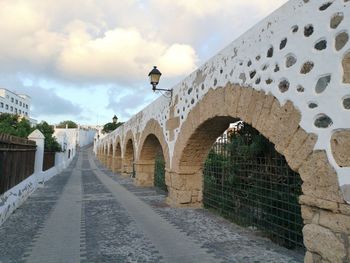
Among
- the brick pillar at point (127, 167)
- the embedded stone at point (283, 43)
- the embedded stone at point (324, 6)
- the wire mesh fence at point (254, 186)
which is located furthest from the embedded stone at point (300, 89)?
the brick pillar at point (127, 167)

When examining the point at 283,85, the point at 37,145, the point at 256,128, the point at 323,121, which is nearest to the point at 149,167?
the point at 37,145

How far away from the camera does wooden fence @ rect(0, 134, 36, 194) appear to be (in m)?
6.03

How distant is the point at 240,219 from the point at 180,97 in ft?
9.38

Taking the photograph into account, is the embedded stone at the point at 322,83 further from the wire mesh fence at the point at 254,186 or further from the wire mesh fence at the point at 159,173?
the wire mesh fence at the point at 159,173

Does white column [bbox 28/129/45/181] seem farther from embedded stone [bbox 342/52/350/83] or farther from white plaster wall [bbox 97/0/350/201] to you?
embedded stone [bbox 342/52/350/83]

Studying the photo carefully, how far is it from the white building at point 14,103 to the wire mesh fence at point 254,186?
175 ft

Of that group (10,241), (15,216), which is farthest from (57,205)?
(10,241)

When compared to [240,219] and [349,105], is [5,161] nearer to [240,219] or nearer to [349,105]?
[240,219]

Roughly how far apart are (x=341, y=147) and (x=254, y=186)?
2947 mm

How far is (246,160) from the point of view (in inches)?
233

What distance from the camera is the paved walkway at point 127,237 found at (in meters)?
4.05

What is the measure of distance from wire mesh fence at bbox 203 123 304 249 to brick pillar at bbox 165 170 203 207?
311 millimetres

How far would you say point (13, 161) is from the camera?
6.98 metres

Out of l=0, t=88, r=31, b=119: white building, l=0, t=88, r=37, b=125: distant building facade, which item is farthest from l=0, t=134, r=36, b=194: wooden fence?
l=0, t=88, r=31, b=119: white building
